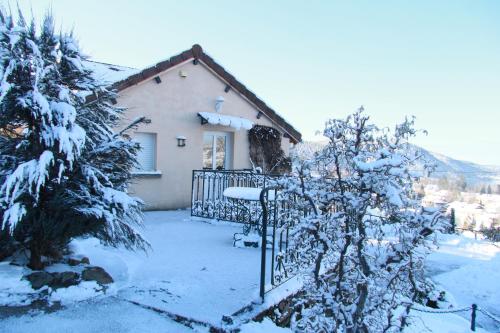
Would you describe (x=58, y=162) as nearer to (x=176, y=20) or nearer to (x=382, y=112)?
(x=382, y=112)

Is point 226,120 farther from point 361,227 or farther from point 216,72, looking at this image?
point 361,227

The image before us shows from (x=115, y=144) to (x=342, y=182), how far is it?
253 cm

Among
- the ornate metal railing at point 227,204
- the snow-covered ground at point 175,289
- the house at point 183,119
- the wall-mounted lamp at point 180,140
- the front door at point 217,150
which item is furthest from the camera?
the front door at point 217,150

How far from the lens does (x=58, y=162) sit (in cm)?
373

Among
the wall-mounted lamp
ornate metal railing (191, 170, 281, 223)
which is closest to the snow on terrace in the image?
ornate metal railing (191, 170, 281, 223)

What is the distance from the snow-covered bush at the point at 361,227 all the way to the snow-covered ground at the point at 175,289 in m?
0.31

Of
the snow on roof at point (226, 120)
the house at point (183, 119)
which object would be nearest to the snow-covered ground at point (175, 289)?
the house at point (183, 119)

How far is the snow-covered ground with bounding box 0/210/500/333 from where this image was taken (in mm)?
3094

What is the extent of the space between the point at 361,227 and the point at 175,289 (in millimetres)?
2152

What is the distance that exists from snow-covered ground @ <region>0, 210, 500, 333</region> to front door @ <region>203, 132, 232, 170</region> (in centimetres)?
354

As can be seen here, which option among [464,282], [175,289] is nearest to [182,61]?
[175,289]

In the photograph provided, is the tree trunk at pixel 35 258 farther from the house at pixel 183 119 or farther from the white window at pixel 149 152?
the white window at pixel 149 152

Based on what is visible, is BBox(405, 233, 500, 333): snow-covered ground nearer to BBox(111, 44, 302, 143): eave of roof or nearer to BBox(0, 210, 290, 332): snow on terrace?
BBox(0, 210, 290, 332): snow on terrace

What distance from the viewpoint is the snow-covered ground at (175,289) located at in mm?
3094
